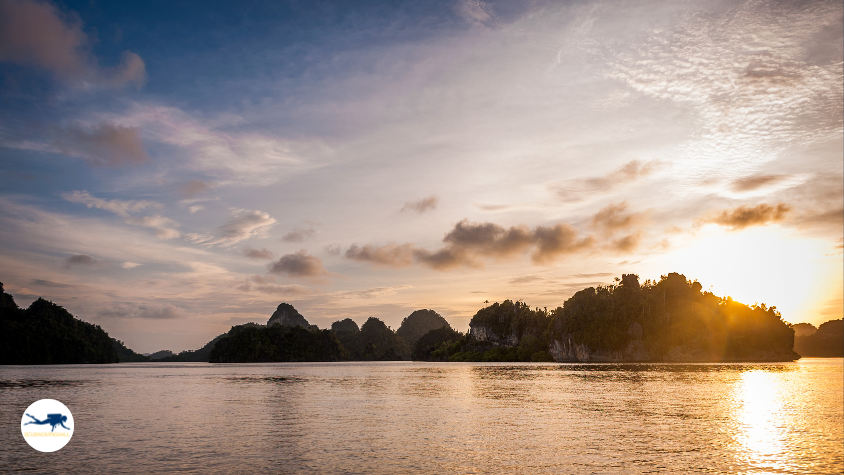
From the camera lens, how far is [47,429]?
3428 centimetres

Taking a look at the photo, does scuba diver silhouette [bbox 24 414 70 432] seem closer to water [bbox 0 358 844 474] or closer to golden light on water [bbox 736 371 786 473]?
water [bbox 0 358 844 474]

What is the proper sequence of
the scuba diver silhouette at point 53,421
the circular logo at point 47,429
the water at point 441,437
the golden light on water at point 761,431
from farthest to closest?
1. the scuba diver silhouette at point 53,421
2. the circular logo at point 47,429
3. the golden light on water at point 761,431
4. the water at point 441,437

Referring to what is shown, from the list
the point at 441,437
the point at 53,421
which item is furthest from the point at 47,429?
the point at 441,437

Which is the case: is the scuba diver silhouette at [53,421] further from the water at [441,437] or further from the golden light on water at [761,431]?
the golden light on water at [761,431]

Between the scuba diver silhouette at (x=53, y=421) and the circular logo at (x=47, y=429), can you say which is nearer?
the circular logo at (x=47, y=429)


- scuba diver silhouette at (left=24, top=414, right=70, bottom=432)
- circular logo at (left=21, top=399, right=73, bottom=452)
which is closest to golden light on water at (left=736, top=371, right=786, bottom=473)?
circular logo at (left=21, top=399, right=73, bottom=452)

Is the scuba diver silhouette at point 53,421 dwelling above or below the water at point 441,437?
above

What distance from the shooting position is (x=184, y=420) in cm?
4025

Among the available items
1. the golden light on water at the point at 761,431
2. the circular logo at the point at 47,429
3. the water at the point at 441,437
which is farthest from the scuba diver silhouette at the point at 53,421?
the golden light on water at the point at 761,431

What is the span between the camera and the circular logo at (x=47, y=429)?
30.0 metres

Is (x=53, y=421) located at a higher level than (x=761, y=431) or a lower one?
higher

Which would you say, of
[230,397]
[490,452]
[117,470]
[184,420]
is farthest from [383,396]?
[117,470]

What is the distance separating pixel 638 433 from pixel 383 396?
35.4 m

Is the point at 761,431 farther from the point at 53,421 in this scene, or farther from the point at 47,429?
the point at 53,421
